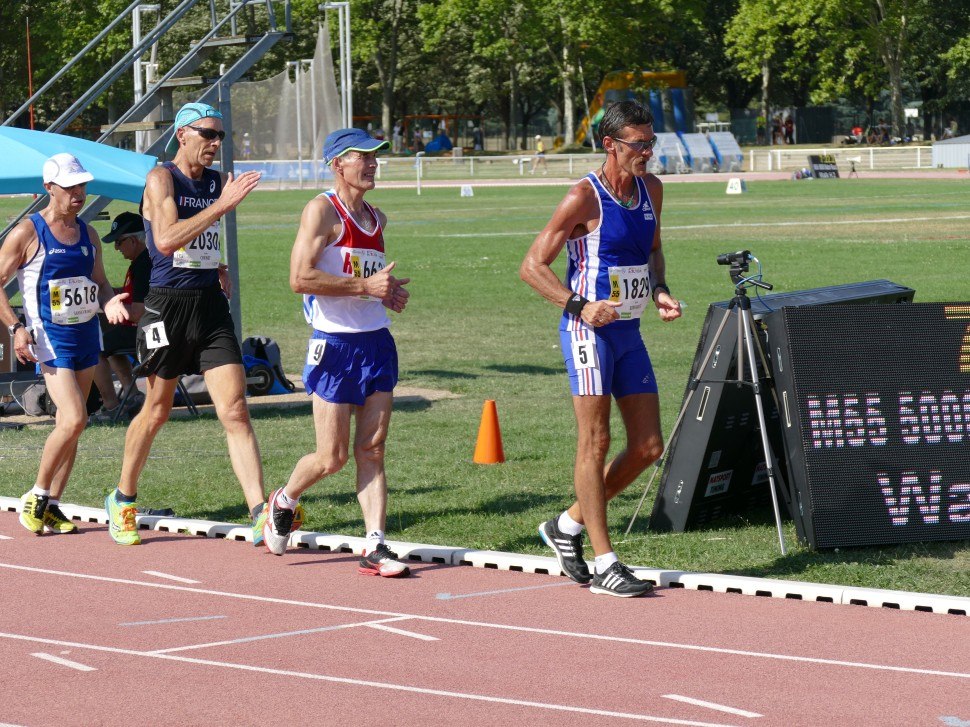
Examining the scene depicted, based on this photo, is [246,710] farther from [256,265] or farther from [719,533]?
[256,265]

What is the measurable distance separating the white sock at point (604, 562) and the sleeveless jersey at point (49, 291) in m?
3.20

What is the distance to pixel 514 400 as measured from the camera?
1363 cm

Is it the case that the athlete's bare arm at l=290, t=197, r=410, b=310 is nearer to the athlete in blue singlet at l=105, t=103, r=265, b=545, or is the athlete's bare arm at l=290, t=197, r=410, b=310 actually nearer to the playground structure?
the athlete in blue singlet at l=105, t=103, r=265, b=545

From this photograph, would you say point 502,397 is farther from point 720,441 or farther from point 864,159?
point 864,159

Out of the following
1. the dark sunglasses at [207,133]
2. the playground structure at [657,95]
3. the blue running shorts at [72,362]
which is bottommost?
the blue running shorts at [72,362]

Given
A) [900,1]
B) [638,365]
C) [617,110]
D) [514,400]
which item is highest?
[900,1]

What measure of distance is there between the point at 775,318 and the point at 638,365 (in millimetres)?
967

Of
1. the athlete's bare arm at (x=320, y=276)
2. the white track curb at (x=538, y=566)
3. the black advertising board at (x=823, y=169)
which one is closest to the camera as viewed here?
the white track curb at (x=538, y=566)

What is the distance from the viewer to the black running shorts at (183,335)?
827 cm

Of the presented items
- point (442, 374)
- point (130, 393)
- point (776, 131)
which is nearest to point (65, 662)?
point (130, 393)

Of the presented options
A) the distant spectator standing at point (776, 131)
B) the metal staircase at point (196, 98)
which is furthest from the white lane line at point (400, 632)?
the distant spectator standing at point (776, 131)

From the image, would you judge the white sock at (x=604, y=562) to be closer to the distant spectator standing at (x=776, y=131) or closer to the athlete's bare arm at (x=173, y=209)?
the athlete's bare arm at (x=173, y=209)

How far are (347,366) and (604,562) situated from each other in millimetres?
1473

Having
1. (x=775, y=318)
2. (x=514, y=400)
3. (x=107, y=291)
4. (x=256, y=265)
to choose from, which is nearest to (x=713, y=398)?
(x=775, y=318)
